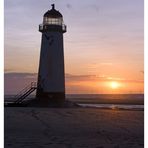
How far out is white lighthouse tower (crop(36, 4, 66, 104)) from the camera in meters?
19.5

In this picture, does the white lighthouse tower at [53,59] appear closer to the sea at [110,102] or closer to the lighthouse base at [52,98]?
the lighthouse base at [52,98]

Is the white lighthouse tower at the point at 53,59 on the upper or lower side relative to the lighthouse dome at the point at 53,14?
lower

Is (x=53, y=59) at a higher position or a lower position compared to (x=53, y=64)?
higher

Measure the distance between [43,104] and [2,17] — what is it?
17.3 metres

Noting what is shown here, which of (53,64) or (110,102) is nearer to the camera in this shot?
(53,64)

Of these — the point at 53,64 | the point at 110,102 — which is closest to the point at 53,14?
the point at 53,64

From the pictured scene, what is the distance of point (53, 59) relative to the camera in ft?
64.0

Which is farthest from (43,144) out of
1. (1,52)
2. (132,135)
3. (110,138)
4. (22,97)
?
(22,97)

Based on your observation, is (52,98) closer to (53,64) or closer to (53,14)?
(53,64)

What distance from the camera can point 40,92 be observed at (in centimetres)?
1980

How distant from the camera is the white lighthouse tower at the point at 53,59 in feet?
63.8

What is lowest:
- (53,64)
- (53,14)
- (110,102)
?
(110,102)

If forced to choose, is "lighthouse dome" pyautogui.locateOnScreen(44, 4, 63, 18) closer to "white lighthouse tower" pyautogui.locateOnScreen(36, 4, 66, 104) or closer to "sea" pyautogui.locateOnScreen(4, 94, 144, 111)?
"white lighthouse tower" pyautogui.locateOnScreen(36, 4, 66, 104)

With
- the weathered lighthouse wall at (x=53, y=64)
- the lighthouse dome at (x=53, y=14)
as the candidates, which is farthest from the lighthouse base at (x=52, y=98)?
the lighthouse dome at (x=53, y=14)
